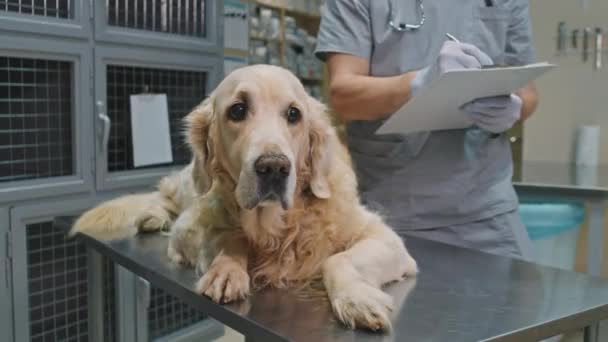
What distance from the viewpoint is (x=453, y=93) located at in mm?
1129

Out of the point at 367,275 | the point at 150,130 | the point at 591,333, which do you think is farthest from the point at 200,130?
the point at 150,130

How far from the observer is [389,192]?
1435 millimetres

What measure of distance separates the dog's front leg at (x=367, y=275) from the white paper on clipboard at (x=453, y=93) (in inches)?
8.5

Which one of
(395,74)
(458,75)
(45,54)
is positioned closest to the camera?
(458,75)

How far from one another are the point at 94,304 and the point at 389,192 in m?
0.87

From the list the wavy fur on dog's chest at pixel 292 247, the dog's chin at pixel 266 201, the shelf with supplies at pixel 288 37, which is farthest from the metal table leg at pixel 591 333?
the shelf with supplies at pixel 288 37

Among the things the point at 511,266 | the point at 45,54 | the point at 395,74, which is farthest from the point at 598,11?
the point at 45,54

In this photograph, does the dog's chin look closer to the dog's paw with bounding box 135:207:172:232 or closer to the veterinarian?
the veterinarian

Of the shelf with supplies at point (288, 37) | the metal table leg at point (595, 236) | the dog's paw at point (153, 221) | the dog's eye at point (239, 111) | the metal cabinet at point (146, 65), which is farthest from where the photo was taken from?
the shelf with supplies at point (288, 37)

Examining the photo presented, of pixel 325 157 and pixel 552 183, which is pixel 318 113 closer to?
pixel 325 157

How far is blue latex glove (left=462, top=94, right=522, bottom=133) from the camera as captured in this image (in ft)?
4.09

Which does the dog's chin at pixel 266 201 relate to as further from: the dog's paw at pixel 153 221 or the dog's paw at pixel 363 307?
the dog's paw at pixel 153 221

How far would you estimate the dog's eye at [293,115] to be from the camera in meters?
1.04

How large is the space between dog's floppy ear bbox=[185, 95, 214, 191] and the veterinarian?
1.20 feet
